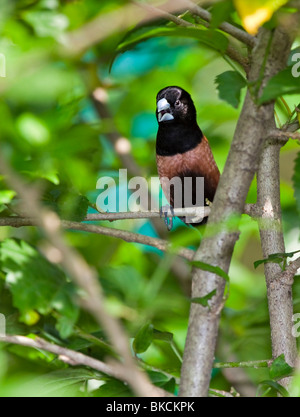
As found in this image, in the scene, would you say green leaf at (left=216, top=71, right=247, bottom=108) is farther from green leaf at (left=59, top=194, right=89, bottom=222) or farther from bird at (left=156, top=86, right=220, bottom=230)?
bird at (left=156, top=86, right=220, bottom=230)

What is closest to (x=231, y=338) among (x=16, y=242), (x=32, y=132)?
(x=16, y=242)

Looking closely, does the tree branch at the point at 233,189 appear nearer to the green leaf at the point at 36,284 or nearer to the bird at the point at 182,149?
the green leaf at the point at 36,284

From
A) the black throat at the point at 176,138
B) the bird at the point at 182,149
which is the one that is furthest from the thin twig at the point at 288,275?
the black throat at the point at 176,138

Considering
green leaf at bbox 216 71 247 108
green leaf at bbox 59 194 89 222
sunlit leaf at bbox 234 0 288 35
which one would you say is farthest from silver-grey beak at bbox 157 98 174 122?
sunlit leaf at bbox 234 0 288 35

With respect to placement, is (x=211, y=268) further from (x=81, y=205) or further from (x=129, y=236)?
(x=81, y=205)

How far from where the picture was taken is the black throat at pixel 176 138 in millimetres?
1631

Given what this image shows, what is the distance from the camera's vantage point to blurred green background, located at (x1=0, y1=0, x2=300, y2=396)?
1.52 feet

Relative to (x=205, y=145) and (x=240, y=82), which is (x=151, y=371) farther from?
(x=205, y=145)

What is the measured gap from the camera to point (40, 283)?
0.63m

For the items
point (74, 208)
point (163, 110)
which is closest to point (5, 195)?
point (74, 208)

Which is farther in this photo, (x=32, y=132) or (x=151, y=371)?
(x=151, y=371)

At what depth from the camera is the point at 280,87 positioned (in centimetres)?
50

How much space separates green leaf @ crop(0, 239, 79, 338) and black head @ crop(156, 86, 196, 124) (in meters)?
0.84

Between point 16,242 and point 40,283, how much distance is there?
7cm
